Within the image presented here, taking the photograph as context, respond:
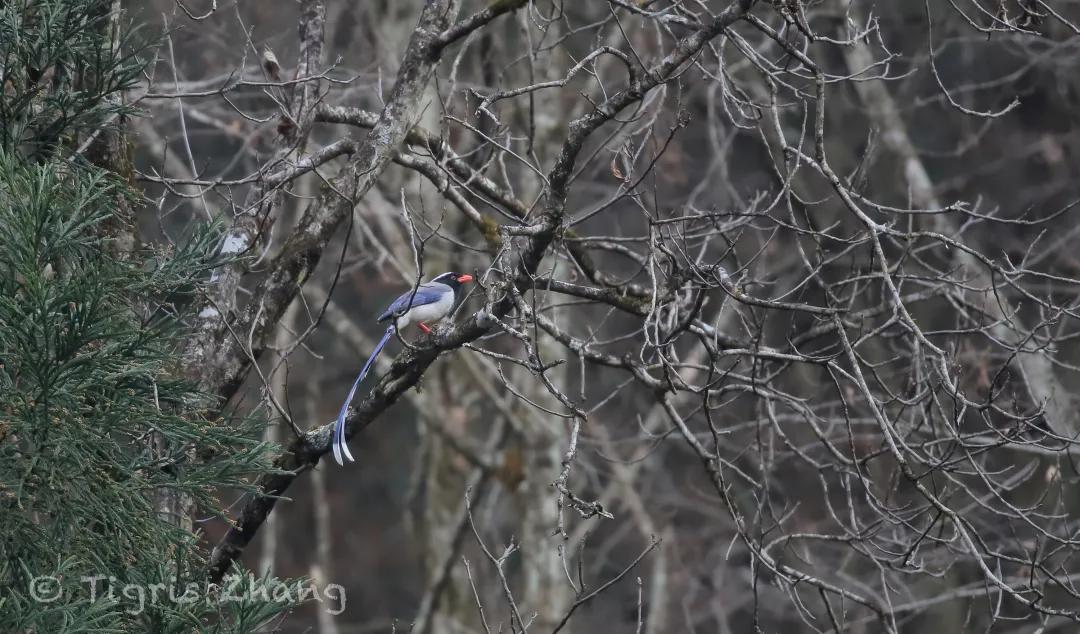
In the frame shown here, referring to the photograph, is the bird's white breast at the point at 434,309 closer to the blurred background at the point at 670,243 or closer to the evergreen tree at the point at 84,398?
the blurred background at the point at 670,243

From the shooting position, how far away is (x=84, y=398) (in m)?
3.19

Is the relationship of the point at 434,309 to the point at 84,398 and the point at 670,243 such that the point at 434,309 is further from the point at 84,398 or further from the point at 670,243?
the point at 84,398

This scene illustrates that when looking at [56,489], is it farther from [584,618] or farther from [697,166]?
[584,618]

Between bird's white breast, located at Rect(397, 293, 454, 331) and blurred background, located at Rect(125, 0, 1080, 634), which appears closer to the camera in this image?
bird's white breast, located at Rect(397, 293, 454, 331)

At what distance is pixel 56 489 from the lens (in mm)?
3107

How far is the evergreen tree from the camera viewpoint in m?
3.01

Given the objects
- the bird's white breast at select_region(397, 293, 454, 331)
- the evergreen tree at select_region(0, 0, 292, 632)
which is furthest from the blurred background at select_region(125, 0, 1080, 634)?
the evergreen tree at select_region(0, 0, 292, 632)

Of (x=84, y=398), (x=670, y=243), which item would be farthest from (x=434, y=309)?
(x=84, y=398)

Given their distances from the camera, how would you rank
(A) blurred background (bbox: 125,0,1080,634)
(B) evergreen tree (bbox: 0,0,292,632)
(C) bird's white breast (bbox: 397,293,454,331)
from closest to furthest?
(B) evergreen tree (bbox: 0,0,292,632) → (C) bird's white breast (bbox: 397,293,454,331) → (A) blurred background (bbox: 125,0,1080,634)

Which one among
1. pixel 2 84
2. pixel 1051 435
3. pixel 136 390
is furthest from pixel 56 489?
pixel 1051 435

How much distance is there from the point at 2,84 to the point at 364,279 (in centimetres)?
1004

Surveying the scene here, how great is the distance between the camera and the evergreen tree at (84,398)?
301cm

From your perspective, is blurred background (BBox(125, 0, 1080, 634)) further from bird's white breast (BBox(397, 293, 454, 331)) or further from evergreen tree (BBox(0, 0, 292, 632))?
evergreen tree (BBox(0, 0, 292, 632))

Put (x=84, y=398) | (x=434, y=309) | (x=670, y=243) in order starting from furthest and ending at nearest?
(x=434, y=309), (x=670, y=243), (x=84, y=398)
